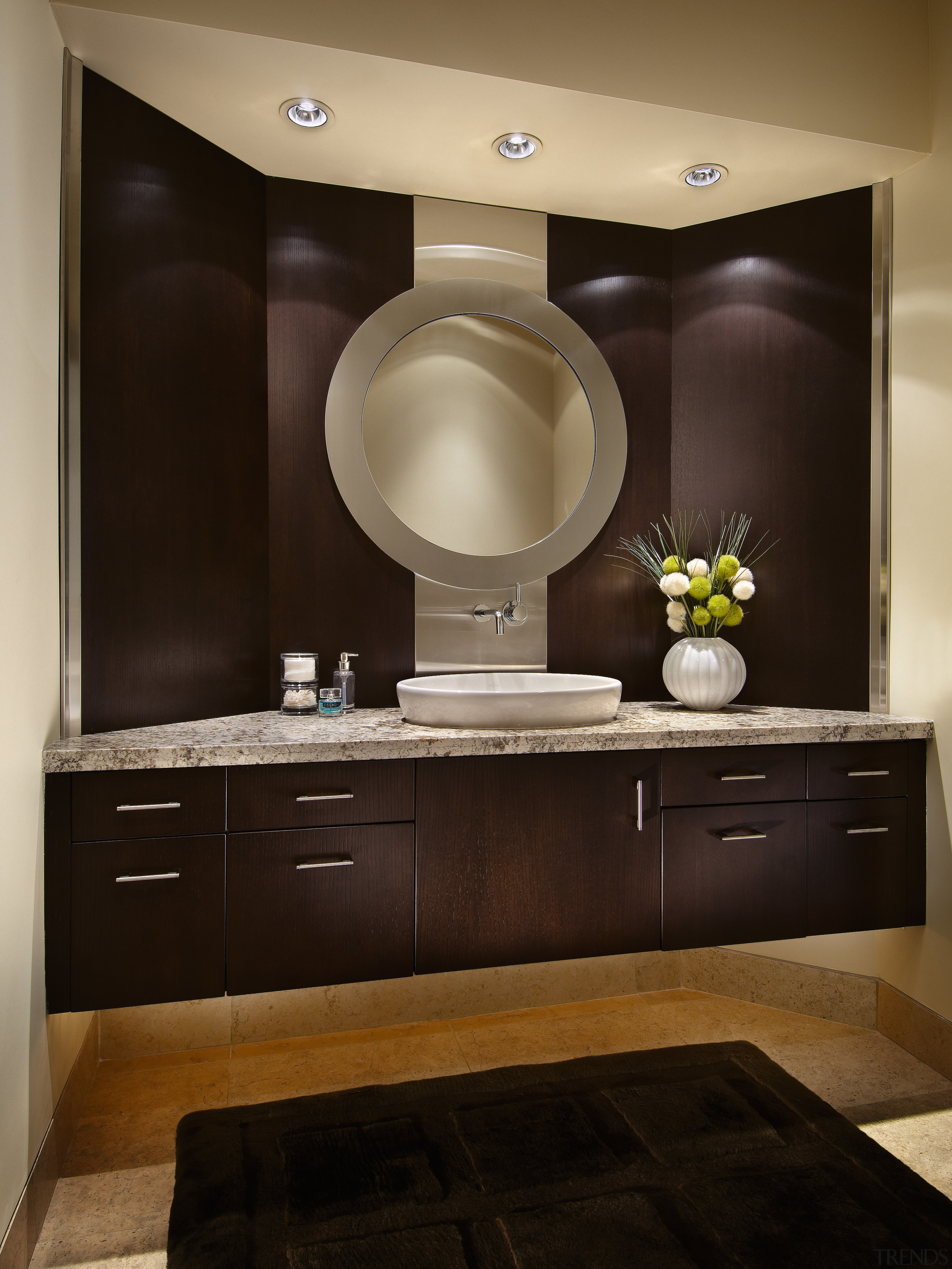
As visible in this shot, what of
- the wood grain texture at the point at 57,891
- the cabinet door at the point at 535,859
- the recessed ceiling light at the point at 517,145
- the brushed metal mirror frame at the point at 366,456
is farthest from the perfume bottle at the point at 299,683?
the recessed ceiling light at the point at 517,145

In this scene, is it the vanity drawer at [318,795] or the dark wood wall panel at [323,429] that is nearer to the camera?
the vanity drawer at [318,795]

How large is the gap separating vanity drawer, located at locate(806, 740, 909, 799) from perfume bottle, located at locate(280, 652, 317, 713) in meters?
1.32

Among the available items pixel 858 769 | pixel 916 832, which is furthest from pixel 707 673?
pixel 916 832

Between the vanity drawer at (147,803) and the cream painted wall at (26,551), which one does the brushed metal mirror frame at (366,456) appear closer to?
the cream painted wall at (26,551)

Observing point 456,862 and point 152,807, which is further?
point 456,862

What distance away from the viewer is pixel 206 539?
217 cm

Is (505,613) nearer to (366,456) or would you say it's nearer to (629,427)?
(366,456)

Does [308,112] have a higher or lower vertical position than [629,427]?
higher

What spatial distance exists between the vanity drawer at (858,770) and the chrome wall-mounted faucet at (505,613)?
3.03 feet

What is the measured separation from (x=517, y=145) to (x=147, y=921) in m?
2.15

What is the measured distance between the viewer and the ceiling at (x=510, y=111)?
1.82 m

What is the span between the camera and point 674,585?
2350mm

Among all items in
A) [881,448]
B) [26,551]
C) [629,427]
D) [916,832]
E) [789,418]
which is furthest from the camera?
[629,427]

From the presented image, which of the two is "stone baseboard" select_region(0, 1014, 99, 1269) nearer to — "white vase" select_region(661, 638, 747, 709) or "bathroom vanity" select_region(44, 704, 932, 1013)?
"bathroom vanity" select_region(44, 704, 932, 1013)
